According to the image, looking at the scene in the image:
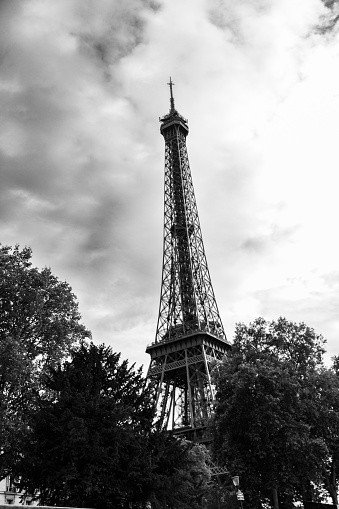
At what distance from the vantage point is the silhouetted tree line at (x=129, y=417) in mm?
23922

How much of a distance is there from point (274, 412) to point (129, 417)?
13.0m

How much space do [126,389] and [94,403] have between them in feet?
13.3

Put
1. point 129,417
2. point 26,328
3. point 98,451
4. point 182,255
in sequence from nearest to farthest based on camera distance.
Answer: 1. point 98,451
2. point 129,417
3. point 26,328
4. point 182,255

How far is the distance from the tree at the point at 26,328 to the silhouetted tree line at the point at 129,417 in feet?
0.25

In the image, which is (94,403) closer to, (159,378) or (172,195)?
(159,378)

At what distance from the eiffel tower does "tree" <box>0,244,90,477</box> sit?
32.3 metres

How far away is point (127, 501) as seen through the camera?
80.3 feet

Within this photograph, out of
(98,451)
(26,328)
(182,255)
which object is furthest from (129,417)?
(182,255)

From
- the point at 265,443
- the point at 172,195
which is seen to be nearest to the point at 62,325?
the point at 265,443

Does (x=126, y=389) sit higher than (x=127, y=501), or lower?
higher

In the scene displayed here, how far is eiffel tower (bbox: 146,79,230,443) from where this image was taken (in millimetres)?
74188

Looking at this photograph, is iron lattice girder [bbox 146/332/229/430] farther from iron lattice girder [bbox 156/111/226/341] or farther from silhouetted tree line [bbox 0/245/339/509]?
silhouetted tree line [bbox 0/245/339/509]

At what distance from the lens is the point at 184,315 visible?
86875 mm

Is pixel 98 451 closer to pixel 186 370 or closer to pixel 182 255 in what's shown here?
pixel 186 370
